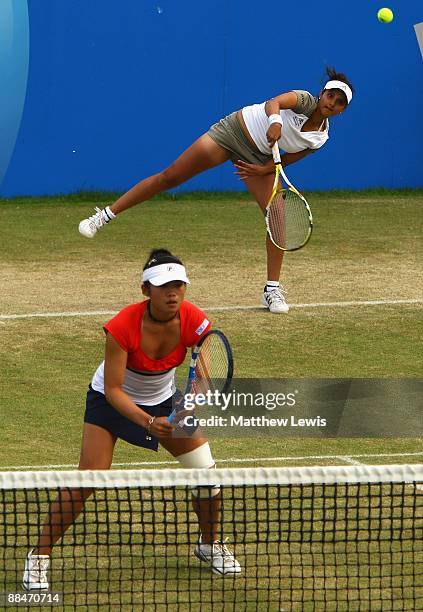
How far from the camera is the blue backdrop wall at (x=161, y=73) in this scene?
16016 millimetres

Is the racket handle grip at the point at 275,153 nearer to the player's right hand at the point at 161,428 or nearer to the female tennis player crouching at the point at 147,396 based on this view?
the female tennis player crouching at the point at 147,396

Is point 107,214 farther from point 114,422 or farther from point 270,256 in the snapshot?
point 114,422

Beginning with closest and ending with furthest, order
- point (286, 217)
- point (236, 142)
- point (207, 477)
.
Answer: point (207, 477), point (286, 217), point (236, 142)

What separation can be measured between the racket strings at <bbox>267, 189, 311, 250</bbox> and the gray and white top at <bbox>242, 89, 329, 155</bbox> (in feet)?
2.01

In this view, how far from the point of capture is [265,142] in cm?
1052

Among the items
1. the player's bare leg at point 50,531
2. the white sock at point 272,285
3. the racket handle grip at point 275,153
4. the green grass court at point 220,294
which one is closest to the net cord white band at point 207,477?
the player's bare leg at point 50,531

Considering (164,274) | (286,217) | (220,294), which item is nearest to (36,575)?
(164,274)

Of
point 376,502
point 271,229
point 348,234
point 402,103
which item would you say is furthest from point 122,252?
point 376,502

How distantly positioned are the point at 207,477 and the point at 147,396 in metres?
0.80

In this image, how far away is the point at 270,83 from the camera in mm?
16453

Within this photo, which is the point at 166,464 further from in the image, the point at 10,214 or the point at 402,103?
the point at 402,103

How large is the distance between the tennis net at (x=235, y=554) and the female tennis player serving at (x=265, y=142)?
4.40m

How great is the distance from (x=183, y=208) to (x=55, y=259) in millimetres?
3192

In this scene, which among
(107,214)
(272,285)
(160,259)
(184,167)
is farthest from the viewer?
(107,214)
